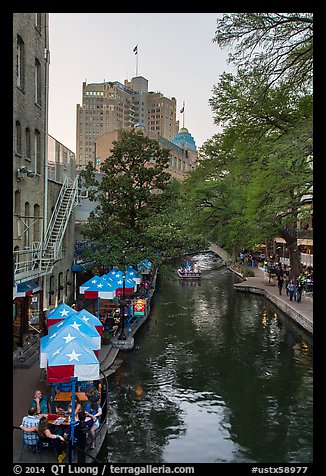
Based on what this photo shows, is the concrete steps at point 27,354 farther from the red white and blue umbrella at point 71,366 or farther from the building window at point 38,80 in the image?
the building window at point 38,80

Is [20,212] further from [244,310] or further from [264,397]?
[244,310]

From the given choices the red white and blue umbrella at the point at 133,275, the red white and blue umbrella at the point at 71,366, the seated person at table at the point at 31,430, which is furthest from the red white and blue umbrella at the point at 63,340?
the red white and blue umbrella at the point at 133,275

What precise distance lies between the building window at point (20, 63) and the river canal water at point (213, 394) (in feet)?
42.3

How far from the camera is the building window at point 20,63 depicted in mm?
20141

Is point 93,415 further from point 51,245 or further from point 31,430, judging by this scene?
point 51,245

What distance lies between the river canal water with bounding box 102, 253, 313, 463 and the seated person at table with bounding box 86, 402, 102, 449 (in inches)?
26.5

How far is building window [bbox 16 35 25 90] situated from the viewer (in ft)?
66.1


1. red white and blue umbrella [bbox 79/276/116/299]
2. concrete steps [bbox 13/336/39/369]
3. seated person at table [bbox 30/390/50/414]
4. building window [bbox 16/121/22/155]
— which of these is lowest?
concrete steps [bbox 13/336/39/369]

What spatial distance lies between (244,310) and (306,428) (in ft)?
64.0

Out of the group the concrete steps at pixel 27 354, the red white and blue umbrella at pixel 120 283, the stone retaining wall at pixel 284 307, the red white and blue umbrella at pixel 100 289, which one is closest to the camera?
the concrete steps at pixel 27 354

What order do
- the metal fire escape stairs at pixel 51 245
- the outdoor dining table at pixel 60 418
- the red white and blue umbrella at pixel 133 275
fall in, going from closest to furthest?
the outdoor dining table at pixel 60 418
the metal fire escape stairs at pixel 51 245
the red white and blue umbrella at pixel 133 275

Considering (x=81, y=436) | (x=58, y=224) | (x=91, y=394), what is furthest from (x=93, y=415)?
(x=58, y=224)

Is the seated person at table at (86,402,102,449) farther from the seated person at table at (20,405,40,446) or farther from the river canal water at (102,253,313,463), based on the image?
the seated person at table at (20,405,40,446)

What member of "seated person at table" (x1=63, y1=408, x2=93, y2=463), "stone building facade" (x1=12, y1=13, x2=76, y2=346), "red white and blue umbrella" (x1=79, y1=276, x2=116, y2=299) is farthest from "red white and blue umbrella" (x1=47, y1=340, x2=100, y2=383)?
"red white and blue umbrella" (x1=79, y1=276, x2=116, y2=299)
